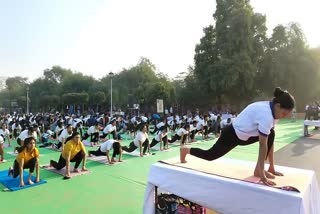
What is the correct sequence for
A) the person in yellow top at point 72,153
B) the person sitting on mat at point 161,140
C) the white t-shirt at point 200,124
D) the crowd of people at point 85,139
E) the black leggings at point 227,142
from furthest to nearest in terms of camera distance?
the white t-shirt at point 200,124
the person sitting on mat at point 161,140
the person in yellow top at point 72,153
the crowd of people at point 85,139
the black leggings at point 227,142

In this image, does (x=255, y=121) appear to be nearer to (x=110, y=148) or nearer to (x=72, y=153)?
(x=72, y=153)

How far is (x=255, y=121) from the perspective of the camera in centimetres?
269

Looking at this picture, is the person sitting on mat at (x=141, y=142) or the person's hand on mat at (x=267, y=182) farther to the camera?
the person sitting on mat at (x=141, y=142)

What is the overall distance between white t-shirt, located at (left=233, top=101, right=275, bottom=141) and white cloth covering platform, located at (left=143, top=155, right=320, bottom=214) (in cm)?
45

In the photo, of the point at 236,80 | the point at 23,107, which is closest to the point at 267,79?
the point at 236,80

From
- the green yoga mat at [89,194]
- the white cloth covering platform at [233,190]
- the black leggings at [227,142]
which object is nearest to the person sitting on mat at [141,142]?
the green yoga mat at [89,194]

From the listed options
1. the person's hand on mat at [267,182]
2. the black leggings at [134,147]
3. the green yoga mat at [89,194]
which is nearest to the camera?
the person's hand on mat at [267,182]

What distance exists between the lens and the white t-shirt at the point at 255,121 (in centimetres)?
260

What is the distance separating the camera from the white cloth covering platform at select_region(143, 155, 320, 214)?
2.34 meters

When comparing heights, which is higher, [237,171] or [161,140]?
[237,171]

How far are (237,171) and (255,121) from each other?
742 millimetres

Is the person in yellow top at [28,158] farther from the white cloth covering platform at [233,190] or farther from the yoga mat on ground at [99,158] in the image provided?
the white cloth covering platform at [233,190]

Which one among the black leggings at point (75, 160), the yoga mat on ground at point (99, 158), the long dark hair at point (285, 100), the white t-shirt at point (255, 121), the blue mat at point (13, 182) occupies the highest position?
the long dark hair at point (285, 100)

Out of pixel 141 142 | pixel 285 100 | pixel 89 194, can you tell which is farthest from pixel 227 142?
pixel 141 142
